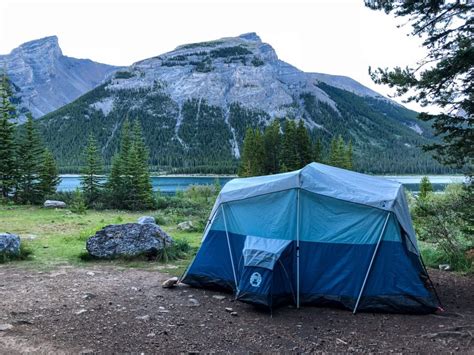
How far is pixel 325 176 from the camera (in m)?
8.70

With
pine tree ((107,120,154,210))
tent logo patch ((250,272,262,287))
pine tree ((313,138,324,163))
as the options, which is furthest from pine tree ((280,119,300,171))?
tent logo patch ((250,272,262,287))

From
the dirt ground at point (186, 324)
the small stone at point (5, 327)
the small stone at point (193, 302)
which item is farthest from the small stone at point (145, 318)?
the small stone at point (5, 327)

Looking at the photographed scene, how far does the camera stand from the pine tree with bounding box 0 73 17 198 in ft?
93.2

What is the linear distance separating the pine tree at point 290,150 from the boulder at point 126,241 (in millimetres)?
33842

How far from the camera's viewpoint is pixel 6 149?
94.4 ft

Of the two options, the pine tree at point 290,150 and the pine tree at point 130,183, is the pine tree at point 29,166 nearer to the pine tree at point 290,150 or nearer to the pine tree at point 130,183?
the pine tree at point 130,183

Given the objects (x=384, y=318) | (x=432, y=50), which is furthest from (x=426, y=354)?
(x=432, y=50)

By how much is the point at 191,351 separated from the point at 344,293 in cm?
335

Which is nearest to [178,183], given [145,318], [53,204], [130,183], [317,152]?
[317,152]

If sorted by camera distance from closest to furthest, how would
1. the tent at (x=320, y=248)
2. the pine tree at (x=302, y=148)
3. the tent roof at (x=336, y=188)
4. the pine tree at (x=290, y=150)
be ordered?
the tent at (x=320, y=248) < the tent roof at (x=336, y=188) < the pine tree at (x=290, y=150) < the pine tree at (x=302, y=148)

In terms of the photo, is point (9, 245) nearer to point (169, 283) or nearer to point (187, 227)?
point (169, 283)

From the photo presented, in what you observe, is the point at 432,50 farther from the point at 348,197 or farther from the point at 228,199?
the point at 228,199

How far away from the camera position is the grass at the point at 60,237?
36.8ft

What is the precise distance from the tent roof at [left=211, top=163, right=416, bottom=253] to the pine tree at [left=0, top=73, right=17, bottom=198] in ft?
79.8
